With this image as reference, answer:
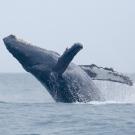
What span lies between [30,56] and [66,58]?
131 cm

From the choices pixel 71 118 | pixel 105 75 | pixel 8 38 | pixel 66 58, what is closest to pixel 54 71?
pixel 66 58

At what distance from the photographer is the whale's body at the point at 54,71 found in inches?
782

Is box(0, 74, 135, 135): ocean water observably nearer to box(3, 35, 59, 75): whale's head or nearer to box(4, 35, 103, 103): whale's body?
box(4, 35, 103, 103): whale's body

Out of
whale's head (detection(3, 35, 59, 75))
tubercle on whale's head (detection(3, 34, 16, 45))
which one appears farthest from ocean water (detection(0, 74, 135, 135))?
tubercle on whale's head (detection(3, 34, 16, 45))

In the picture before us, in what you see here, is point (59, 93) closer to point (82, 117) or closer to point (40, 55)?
point (40, 55)

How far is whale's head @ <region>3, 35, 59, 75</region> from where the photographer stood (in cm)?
1992

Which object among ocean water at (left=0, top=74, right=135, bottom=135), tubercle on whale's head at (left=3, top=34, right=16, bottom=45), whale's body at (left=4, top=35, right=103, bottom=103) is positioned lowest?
ocean water at (left=0, top=74, right=135, bottom=135)

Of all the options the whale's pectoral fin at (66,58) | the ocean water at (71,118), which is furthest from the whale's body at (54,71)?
the ocean water at (71,118)

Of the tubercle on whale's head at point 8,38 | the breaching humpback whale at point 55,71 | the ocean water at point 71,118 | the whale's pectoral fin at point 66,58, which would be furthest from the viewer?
the tubercle on whale's head at point 8,38

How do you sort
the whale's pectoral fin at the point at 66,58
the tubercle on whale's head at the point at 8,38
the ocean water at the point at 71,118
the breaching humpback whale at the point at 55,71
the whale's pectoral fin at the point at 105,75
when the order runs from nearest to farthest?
the ocean water at the point at 71,118, the whale's pectoral fin at the point at 66,58, the breaching humpback whale at the point at 55,71, the tubercle on whale's head at the point at 8,38, the whale's pectoral fin at the point at 105,75

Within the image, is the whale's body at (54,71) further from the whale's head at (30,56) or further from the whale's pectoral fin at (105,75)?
the whale's pectoral fin at (105,75)

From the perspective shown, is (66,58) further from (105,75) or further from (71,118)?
(71,118)

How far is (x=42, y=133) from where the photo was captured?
14.4 m

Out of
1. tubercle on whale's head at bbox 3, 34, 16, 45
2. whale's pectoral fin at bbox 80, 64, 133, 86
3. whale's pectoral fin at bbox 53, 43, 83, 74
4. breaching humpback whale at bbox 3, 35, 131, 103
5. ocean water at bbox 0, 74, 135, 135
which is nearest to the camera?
ocean water at bbox 0, 74, 135, 135
